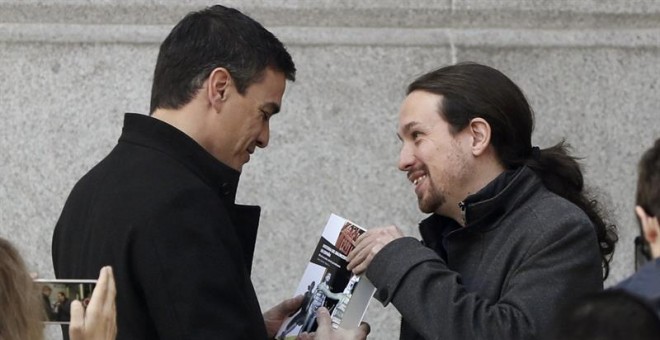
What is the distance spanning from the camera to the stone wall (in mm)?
4883

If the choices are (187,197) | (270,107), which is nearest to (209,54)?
(270,107)

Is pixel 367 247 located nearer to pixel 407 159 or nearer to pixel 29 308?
pixel 407 159

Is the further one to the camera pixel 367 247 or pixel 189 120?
pixel 367 247

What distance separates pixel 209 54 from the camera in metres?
3.20

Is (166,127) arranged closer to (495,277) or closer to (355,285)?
(355,285)

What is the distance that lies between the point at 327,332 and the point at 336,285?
Answer: 0.46ft

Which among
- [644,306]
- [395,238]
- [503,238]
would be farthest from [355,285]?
[644,306]

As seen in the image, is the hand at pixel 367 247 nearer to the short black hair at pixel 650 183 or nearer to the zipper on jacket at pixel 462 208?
the zipper on jacket at pixel 462 208

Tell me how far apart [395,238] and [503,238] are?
26 cm

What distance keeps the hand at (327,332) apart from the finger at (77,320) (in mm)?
843

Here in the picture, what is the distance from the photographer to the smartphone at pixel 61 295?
261 centimetres

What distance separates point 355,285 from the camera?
3.38 meters

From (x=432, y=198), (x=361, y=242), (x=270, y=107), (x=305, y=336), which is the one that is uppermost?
(x=270, y=107)

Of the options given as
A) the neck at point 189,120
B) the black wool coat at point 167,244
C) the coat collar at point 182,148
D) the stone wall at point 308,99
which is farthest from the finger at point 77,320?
the stone wall at point 308,99
